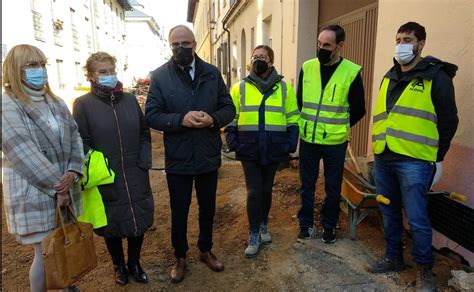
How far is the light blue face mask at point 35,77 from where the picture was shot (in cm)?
232

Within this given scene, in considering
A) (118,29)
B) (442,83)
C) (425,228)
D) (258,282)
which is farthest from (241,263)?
(118,29)

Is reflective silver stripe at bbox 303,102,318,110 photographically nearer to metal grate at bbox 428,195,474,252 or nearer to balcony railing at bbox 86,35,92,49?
metal grate at bbox 428,195,474,252

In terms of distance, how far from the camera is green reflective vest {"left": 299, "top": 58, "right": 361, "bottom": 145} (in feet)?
10.9

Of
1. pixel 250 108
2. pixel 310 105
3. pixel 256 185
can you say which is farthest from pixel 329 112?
pixel 256 185

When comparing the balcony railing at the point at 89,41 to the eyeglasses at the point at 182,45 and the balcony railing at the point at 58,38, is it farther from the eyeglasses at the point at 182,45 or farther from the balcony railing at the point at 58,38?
the eyeglasses at the point at 182,45

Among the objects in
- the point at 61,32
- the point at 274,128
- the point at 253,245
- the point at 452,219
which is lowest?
the point at 253,245

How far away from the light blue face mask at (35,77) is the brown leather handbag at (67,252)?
0.80 meters

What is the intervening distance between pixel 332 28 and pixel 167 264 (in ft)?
8.60

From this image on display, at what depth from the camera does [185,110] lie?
114 inches

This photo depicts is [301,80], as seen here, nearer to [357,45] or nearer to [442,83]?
[442,83]

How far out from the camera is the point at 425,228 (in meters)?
2.78

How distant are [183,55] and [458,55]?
2.22m

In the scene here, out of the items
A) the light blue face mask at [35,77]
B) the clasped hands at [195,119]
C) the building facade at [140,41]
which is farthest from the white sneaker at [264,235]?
the building facade at [140,41]

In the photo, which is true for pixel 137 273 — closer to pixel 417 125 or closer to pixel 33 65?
pixel 33 65
